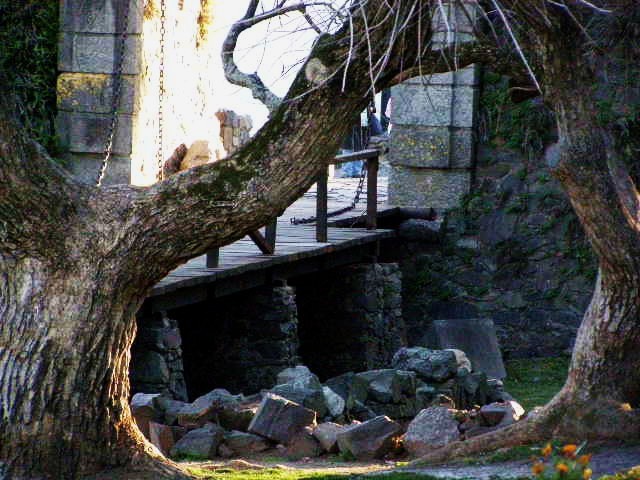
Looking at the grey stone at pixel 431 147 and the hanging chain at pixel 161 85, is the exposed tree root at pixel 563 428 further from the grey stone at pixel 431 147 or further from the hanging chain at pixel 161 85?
the grey stone at pixel 431 147

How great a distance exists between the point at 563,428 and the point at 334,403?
2230mm

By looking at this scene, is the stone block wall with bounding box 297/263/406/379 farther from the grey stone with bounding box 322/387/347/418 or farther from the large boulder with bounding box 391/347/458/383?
the grey stone with bounding box 322/387/347/418

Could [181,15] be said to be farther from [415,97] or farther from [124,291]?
[124,291]

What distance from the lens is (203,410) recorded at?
765 centimetres

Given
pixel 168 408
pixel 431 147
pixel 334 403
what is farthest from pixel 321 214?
pixel 168 408

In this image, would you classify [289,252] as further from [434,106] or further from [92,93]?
[434,106]

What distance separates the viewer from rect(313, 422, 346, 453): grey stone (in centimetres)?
733

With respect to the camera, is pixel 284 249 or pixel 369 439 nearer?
pixel 369 439

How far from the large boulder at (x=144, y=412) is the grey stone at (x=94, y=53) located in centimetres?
419

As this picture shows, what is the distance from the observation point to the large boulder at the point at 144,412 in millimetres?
7504

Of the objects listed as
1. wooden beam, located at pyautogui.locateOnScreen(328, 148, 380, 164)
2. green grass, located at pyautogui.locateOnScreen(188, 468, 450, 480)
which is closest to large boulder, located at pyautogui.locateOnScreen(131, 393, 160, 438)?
green grass, located at pyautogui.locateOnScreen(188, 468, 450, 480)

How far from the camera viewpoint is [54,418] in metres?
5.36

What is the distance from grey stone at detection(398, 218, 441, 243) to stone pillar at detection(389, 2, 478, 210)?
0.21 meters

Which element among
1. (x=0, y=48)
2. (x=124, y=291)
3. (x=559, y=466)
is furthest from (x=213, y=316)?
(x=559, y=466)
